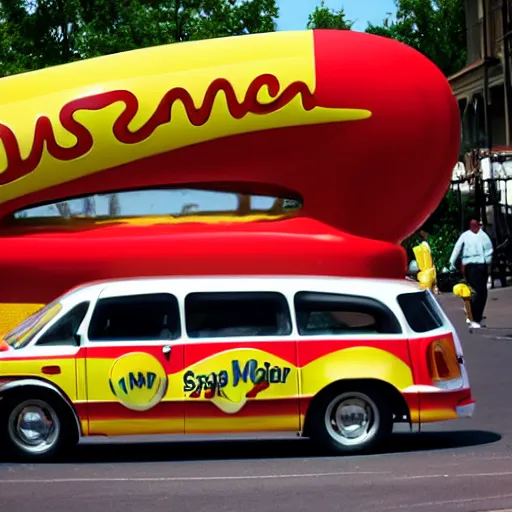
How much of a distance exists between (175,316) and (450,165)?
4200mm

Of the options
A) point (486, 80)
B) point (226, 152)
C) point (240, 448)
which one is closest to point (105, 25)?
point (486, 80)

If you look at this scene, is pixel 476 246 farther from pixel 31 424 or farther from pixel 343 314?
pixel 31 424

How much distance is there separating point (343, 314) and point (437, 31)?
151 feet

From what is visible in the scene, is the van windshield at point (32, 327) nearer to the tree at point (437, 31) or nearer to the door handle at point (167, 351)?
the door handle at point (167, 351)

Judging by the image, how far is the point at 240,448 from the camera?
1059 centimetres

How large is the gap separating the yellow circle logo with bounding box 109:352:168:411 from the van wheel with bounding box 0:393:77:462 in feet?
1.53

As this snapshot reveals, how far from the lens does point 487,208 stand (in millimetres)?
34625

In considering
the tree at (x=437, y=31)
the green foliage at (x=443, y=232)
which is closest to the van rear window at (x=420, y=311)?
the green foliage at (x=443, y=232)

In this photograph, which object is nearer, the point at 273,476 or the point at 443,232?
the point at 273,476

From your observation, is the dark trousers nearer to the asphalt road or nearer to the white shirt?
the white shirt

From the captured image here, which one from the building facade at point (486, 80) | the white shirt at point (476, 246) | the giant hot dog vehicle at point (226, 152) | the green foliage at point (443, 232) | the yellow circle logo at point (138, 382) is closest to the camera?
the yellow circle logo at point (138, 382)

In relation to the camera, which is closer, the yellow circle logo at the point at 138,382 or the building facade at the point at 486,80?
the yellow circle logo at the point at 138,382

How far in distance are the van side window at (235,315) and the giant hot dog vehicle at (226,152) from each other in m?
2.38

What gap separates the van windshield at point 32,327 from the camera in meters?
9.93
